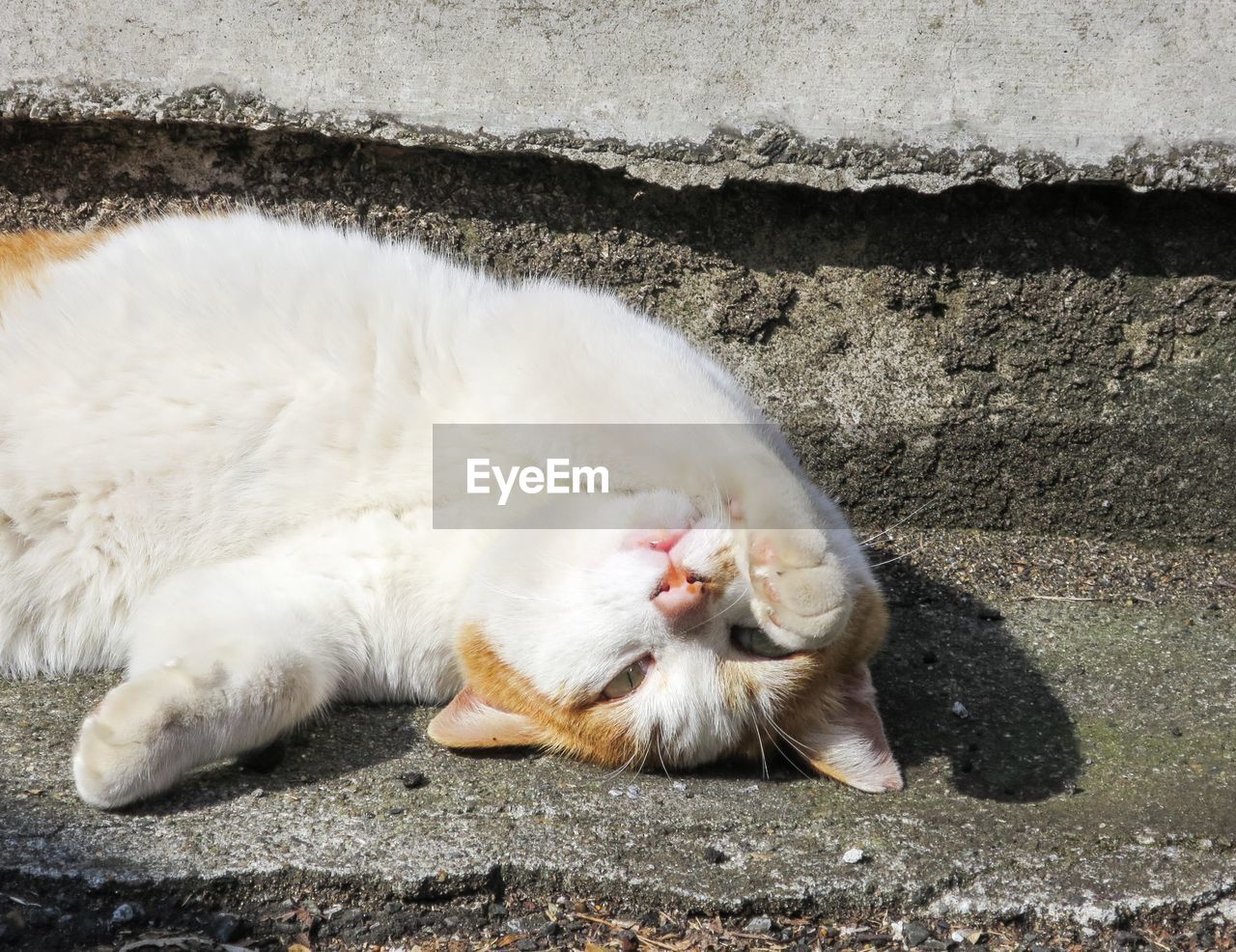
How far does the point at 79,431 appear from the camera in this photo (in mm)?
2252

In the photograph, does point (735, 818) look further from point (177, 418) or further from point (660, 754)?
point (177, 418)

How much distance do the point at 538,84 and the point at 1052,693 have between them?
5.96ft

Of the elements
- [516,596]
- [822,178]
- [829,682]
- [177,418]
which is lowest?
[829,682]

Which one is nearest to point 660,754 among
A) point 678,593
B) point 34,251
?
point 678,593

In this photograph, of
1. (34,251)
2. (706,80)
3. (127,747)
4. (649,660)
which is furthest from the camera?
(706,80)

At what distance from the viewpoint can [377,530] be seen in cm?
229

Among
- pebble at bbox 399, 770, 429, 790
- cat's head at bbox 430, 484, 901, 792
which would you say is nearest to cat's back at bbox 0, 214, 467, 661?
cat's head at bbox 430, 484, 901, 792

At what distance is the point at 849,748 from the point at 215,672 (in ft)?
3.86

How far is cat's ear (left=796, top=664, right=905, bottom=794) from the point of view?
2.19 m

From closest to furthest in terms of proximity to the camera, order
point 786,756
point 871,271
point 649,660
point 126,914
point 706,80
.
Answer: point 126,914, point 649,660, point 786,756, point 706,80, point 871,271

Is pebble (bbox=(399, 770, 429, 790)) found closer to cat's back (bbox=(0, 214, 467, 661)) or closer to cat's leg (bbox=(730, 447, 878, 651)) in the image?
cat's back (bbox=(0, 214, 467, 661))

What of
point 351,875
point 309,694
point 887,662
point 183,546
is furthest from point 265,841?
point 887,662

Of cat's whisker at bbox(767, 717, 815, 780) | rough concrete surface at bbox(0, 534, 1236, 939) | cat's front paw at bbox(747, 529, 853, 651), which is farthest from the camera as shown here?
cat's whisker at bbox(767, 717, 815, 780)

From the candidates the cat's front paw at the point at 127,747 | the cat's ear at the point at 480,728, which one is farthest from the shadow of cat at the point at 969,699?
the cat's front paw at the point at 127,747
